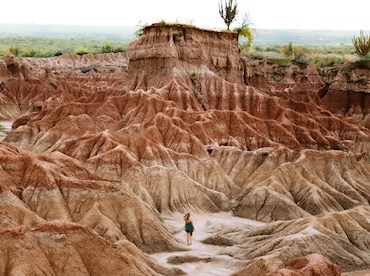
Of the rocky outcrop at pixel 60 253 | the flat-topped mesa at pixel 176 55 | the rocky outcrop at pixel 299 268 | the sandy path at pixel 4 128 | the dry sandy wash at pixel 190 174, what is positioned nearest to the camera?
the rocky outcrop at pixel 60 253

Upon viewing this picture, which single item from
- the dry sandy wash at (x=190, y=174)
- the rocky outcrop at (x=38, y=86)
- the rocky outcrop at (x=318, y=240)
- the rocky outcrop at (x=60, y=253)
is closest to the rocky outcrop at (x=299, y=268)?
the dry sandy wash at (x=190, y=174)

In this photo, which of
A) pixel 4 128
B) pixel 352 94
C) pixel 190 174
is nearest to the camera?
pixel 190 174

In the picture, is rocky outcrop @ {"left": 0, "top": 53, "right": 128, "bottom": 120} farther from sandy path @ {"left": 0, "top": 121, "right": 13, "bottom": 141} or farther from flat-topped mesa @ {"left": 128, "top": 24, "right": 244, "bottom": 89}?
flat-topped mesa @ {"left": 128, "top": 24, "right": 244, "bottom": 89}

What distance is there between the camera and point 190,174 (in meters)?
67.3

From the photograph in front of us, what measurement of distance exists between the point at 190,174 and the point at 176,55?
1113 inches

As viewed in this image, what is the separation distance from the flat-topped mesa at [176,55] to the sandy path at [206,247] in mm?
35659

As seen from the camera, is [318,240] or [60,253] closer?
[60,253]

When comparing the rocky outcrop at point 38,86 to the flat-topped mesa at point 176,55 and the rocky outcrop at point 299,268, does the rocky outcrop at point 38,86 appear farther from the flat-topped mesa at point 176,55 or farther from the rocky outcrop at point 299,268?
the rocky outcrop at point 299,268

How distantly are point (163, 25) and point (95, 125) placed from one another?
20926 mm

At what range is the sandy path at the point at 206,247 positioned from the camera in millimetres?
43812

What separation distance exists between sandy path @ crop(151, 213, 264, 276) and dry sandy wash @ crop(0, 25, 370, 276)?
0.57 feet

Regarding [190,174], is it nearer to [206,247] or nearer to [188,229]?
[188,229]

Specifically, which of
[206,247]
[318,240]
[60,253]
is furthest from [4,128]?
[60,253]

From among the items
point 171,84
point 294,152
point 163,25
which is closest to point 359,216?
point 294,152
